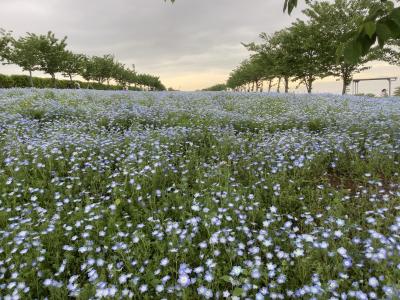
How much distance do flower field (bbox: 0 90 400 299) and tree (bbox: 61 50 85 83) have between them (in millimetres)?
37713

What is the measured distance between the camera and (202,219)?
3.48 meters

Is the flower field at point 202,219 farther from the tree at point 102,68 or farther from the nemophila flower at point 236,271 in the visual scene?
the tree at point 102,68

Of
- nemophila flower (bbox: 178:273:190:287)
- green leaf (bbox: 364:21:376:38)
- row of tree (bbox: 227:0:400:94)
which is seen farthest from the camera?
row of tree (bbox: 227:0:400:94)

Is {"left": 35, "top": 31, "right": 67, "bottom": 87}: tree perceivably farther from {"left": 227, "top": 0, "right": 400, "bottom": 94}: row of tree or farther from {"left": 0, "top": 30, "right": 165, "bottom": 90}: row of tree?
{"left": 227, "top": 0, "right": 400, "bottom": 94}: row of tree

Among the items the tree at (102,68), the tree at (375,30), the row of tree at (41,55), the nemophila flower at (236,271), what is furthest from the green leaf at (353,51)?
the tree at (102,68)

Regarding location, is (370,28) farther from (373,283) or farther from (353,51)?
(373,283)

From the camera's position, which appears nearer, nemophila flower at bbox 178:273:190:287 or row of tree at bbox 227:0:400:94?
nemophila flower at bbox 178:273:190:287

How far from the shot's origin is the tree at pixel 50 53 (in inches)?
1465

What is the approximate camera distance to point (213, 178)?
448cm

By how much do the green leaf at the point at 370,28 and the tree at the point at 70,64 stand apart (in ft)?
141

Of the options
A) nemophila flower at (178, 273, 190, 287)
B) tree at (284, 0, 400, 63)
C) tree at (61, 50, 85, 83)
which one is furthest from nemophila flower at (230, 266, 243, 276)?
tree at (61, 50, 85, 83)

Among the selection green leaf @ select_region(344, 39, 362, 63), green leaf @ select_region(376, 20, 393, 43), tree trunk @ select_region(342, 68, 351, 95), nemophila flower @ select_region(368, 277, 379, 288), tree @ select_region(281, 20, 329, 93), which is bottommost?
nemophila flower @ select_region(368, 277, 379, 288)

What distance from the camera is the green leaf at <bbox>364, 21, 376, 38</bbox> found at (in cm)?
183

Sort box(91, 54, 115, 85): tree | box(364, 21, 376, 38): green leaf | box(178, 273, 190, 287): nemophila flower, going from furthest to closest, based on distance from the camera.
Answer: box(91, 54, 115, 85): tree
box(178, 273, 190, 287): nemophila flower
box(364, 21, 376, 38): green leaf
